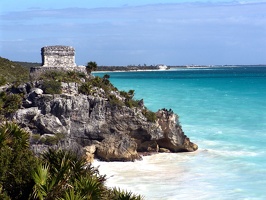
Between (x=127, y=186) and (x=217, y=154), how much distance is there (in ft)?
22.6

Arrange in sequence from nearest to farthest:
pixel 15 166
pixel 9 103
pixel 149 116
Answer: pixel 15 166, pixel 9 103, pixel 149 116

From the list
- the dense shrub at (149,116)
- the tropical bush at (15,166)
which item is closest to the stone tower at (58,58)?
the dense shrub at (149,116)

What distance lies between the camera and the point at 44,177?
803cm

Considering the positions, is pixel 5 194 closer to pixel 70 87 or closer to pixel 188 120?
pixel 70 87

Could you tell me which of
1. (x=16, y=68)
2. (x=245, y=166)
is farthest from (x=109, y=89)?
(x=16, y=68)

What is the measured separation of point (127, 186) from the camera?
17266mm

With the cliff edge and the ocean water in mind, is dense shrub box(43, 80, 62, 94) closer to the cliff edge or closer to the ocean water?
the cliff edge

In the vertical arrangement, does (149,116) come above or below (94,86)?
below

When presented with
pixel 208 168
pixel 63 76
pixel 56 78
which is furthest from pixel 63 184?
pixel 63 76

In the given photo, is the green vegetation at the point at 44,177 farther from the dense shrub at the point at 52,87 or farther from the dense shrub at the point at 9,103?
the dense shrub at the point at 52,87

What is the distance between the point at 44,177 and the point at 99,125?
47.4 feet

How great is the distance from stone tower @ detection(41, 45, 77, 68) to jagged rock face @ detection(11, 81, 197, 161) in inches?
125

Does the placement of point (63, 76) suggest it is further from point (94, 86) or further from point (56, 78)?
point (94, 86)

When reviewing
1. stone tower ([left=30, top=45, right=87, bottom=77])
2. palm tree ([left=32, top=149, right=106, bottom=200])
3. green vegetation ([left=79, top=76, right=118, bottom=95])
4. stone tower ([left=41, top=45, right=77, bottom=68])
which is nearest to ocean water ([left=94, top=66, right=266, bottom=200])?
palm tree ([left=32, top=149, right=106, bottom=200])
